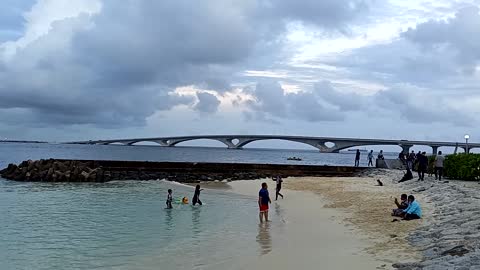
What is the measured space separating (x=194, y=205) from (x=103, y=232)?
29.9 feet

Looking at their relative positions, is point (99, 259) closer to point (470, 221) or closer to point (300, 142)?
point (470, 221)

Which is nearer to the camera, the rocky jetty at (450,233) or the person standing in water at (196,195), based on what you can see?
the rocky jetty at (450,233)

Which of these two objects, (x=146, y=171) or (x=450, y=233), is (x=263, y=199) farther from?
(x=146, y=171)

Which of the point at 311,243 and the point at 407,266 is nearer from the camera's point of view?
the point at 407,266

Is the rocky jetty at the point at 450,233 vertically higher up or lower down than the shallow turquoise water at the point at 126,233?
higher up

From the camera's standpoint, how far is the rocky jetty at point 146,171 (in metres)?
51.3

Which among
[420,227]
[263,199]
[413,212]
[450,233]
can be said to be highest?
[263,199]

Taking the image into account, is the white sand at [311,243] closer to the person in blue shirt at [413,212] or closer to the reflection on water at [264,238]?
the reflection on water at [264,238]

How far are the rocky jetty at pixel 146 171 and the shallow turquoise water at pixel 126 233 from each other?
1504cm

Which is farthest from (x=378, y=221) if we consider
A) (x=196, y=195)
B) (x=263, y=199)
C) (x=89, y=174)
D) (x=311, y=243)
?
(x=89, y=174)

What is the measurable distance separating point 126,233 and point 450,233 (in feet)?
40.3

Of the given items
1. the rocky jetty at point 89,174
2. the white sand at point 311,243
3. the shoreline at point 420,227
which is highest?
the rocky jetty at point 89,174

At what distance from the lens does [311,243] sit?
53.7 feet

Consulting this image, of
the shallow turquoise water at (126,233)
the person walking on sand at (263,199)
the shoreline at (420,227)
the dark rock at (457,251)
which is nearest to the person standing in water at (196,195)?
the shallow turquoise water at (126,233)
